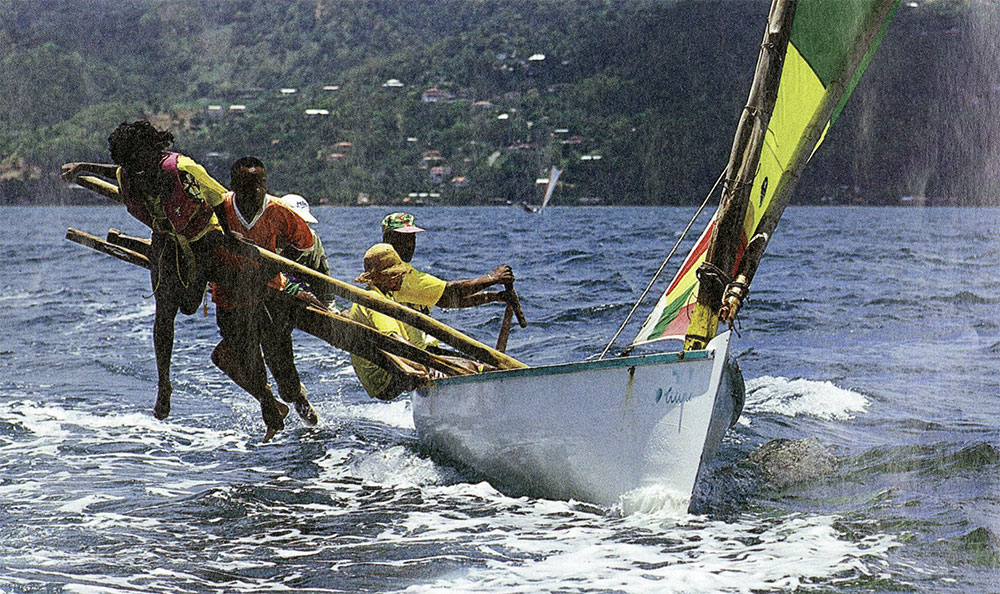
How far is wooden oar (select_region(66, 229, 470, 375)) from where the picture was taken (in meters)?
7.18

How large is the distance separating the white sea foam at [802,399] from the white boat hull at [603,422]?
9.45 ft

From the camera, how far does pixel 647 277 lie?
21.6 meters

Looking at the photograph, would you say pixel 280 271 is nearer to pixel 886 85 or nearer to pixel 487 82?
pixel 886 85

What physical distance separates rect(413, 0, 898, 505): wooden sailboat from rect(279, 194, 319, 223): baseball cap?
1555 mm

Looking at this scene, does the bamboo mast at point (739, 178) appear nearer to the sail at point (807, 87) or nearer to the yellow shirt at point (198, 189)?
the sail at point (807, 87)

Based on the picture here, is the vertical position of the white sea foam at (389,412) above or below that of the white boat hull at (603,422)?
below

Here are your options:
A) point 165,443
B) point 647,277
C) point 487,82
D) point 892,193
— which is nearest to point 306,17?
point 487,82

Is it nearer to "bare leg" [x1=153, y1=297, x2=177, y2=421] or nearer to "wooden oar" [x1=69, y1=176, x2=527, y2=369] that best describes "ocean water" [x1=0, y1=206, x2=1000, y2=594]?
"bare leg" [x1=153, y1=297, x2=177, y2=421]

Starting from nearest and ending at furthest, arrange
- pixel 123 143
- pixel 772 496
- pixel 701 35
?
pixel 123 143
pixel 772 496
pixel 701 35

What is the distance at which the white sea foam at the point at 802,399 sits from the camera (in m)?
9.16

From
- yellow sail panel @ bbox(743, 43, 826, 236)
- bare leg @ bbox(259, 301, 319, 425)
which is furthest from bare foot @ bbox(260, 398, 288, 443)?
yellow sail panel @ bbox(743, 43, 826, 236)

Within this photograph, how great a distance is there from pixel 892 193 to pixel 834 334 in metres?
75.1

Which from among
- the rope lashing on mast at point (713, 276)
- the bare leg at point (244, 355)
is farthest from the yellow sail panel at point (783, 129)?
the bare leg at point (244, 355)

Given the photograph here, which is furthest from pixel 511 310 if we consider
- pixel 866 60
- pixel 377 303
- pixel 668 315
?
pixel 866 60
